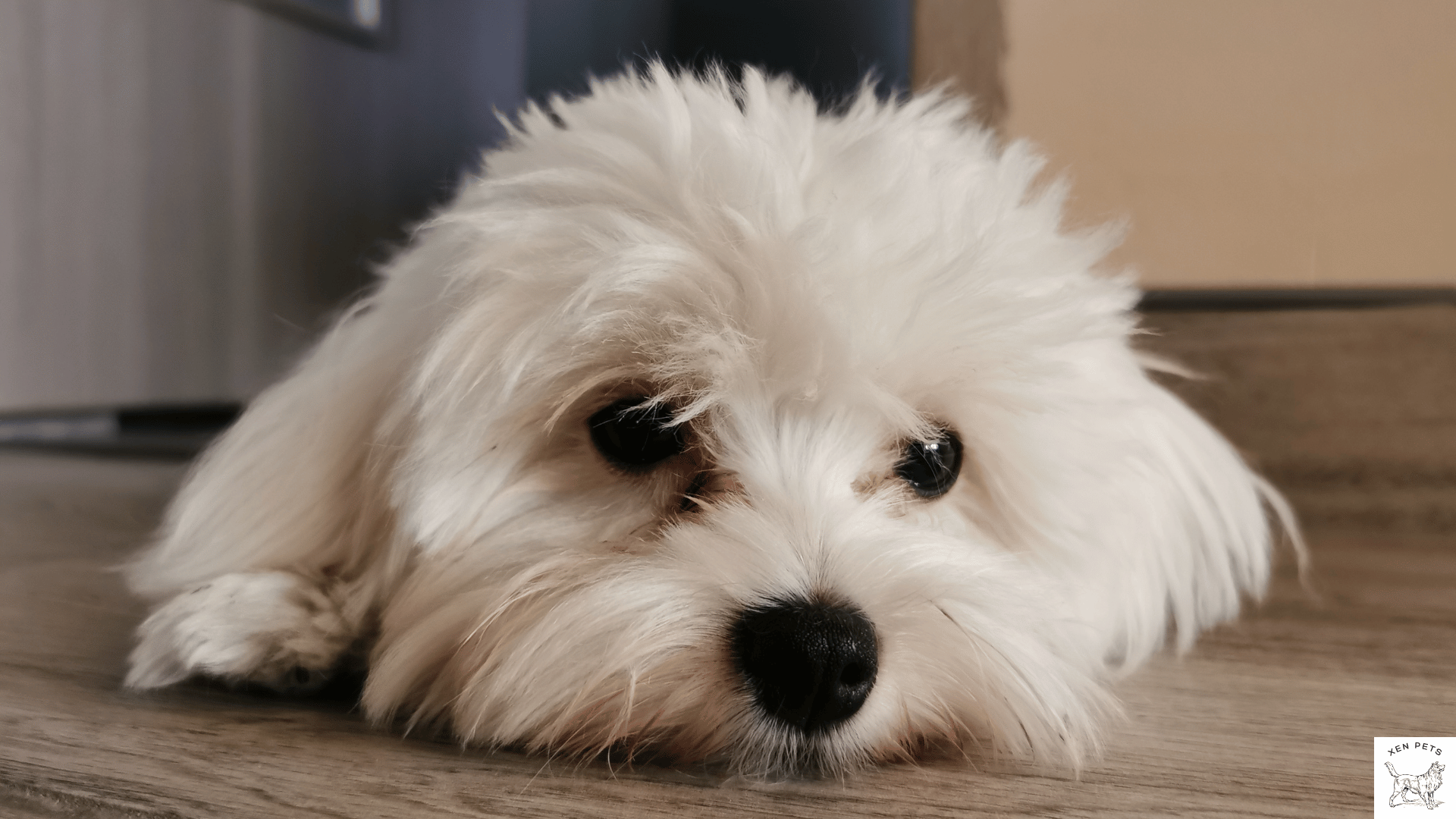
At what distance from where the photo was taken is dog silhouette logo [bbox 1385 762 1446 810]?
688mm

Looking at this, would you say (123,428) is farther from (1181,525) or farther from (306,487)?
(1181,525)

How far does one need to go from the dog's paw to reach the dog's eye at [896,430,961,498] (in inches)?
19.6

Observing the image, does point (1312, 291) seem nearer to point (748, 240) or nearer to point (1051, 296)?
point (1051, 296)

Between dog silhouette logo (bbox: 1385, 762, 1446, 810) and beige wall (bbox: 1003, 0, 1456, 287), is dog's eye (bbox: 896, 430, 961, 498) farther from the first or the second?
beige wall (bbox: 1003, 0, 1456, 287)

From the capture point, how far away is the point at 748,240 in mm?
827

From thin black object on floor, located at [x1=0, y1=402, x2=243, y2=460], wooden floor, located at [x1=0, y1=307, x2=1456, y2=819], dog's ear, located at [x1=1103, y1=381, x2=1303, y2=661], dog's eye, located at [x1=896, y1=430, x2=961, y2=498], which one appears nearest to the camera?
wooden floor, located at [x1=0, y1=307, x2=1456, y2=819]

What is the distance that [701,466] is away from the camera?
91 cm

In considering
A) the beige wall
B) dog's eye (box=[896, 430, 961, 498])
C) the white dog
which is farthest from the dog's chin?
the beige wall

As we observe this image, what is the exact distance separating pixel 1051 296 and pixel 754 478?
0.30 m

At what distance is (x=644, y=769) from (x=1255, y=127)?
4.66 feet

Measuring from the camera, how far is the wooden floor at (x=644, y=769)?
653 millimetres

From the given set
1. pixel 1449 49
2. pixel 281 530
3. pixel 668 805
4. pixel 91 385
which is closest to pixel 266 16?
pixel 91 385

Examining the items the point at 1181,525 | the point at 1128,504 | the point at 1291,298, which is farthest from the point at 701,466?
the point at 1291,298

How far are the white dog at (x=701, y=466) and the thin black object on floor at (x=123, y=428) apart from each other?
215 centimetres
